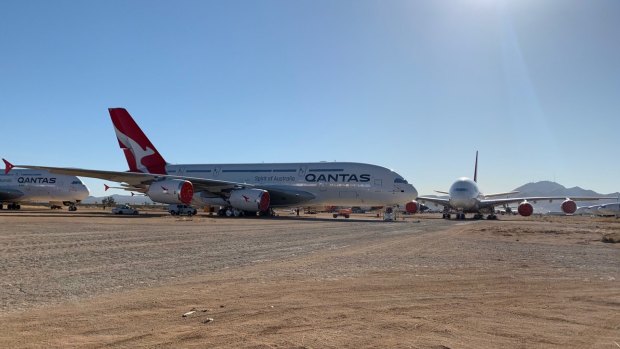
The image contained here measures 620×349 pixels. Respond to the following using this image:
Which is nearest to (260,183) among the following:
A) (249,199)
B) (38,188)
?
(249,199)

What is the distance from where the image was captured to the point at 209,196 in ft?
118

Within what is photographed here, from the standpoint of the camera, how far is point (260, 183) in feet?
122

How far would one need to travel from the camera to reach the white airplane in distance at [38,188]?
1820 inches

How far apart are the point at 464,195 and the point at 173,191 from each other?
85.0ft

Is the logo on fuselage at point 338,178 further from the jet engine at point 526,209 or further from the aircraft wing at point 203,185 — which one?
the jet engine at point 526,209

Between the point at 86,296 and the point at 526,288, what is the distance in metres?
6.04

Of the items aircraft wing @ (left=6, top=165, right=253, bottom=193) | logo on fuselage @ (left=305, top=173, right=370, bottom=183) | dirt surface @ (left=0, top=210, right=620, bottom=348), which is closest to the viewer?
dirt surface @ (left=0, top=210, right=620, bottom=348)

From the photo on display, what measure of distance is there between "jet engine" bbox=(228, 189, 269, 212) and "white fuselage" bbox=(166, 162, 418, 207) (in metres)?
2.36

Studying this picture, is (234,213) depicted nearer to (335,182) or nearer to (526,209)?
(335,182)

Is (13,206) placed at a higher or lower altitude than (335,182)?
lower

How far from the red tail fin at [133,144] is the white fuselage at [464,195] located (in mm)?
25954

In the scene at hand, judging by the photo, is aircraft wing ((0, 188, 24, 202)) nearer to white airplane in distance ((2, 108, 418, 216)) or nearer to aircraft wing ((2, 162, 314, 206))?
white airplane in distance ((2, 108, 418, 216))

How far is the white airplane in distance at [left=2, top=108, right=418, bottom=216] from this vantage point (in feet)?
108

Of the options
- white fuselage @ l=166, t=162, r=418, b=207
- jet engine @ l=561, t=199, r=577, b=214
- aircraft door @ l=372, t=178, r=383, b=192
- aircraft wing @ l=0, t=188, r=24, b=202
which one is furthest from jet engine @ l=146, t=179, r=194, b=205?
jet engine @ l=561, t=199, r=577, b=214
